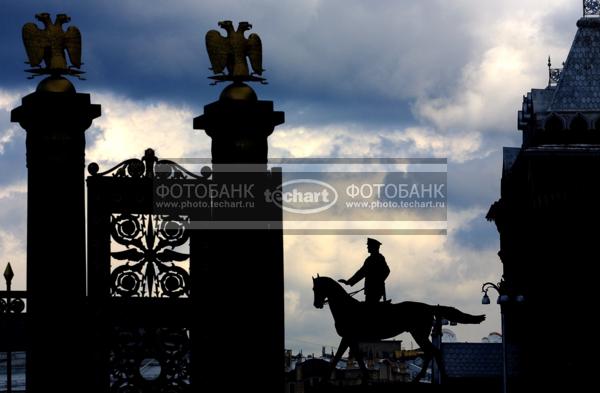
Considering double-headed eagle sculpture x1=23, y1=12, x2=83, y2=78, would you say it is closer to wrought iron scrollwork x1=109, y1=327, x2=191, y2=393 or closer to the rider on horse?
wrought iron scrollwork x1=109, y1=327, x2=191, y2=393

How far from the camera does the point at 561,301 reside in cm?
6131

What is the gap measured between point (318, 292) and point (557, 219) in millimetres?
29505

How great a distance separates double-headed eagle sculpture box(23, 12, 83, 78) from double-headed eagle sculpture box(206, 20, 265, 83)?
1.91 meters

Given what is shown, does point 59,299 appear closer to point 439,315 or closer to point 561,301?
point 439,315

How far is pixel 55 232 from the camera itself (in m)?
27.6

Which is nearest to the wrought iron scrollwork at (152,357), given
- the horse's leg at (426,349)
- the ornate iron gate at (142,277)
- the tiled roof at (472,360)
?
the ornate iron gate at (142,277)

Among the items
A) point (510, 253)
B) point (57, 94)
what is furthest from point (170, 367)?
point (510, 253)

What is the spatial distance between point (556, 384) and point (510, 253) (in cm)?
2097

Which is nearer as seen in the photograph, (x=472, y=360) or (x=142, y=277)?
(x=142, y=277)

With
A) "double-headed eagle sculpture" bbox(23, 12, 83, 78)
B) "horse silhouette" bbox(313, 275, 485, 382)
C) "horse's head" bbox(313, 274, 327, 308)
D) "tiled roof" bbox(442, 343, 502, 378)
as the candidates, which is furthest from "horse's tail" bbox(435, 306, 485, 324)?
"tiled roof" bbox(442, 343, 502, 378)

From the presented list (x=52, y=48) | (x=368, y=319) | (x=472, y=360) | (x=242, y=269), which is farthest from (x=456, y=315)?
(x=472, y=360)

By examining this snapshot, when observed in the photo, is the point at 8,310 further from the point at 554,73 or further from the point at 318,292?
the point at 554,73

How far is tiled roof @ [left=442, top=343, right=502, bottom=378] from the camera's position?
60219 mm

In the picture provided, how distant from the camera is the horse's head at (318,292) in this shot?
32781 millimetres
